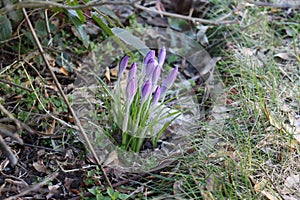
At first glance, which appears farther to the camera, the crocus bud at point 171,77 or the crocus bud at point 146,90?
the crocus bud at point 171,77

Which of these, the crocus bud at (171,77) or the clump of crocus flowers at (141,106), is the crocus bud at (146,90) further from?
the crocus bud at (171,77)

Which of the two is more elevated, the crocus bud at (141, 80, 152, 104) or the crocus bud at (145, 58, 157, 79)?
the crocus bud at (145, 58, 157, 79)

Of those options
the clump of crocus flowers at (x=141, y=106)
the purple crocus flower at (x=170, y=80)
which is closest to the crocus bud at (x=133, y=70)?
the clump of crocus flowers at (x=141, y=106)

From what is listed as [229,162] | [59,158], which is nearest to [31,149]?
[59,158]

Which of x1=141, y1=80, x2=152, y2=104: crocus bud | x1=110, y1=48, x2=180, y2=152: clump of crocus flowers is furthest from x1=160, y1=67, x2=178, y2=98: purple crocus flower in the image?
x1=141, y1=80, x2=152, y2=104: crocus bud

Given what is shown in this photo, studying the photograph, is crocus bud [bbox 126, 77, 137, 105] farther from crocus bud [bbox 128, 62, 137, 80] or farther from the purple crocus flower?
the purple crocus flower

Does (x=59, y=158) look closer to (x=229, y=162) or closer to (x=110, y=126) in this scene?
(x=110, y=126)

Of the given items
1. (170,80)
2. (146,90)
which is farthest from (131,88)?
(170,80)

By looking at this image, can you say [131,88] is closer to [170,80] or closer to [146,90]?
[146,90]
